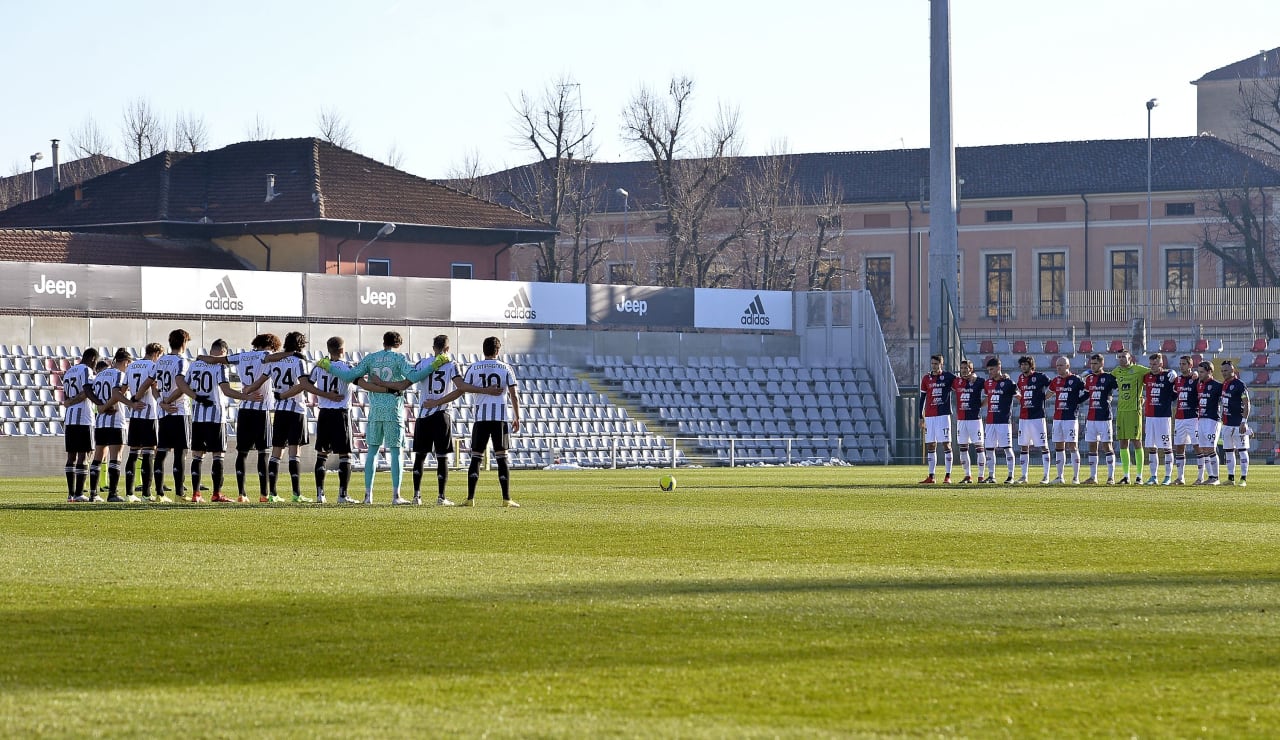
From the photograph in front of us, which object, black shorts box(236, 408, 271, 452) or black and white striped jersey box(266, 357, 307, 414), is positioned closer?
black and white striped jersey box(266, 357, 307, 414)

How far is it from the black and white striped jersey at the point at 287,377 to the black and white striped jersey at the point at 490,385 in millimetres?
2106

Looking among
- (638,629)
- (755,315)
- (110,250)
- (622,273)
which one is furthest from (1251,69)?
(638,629)

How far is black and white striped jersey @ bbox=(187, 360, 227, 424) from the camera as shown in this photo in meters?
19.8

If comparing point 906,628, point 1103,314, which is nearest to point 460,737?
point 906,628

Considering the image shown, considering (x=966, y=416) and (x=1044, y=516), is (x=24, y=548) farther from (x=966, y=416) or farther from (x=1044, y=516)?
(x=966, y=416)

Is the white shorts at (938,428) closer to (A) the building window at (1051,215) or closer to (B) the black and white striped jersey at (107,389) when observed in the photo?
(B) the black and white striped jersey at (107,389)

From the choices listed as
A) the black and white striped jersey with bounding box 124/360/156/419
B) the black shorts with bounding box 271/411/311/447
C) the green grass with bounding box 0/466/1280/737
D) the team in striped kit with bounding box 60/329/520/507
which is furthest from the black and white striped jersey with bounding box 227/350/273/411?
the green grass with bounding box 0/466/1280/737

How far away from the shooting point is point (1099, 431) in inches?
1088

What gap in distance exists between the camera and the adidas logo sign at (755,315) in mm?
48062

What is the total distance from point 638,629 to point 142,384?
521 inches

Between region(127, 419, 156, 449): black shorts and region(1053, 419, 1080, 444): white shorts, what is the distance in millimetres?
13455

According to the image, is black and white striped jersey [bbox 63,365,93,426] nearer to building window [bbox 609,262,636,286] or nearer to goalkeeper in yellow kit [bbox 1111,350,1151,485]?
goalkeeper in yellow kit [bbox 1111,350,1151,485]

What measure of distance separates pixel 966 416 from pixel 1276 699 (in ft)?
71.0

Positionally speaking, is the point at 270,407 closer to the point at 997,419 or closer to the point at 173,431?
the point at 173,431
